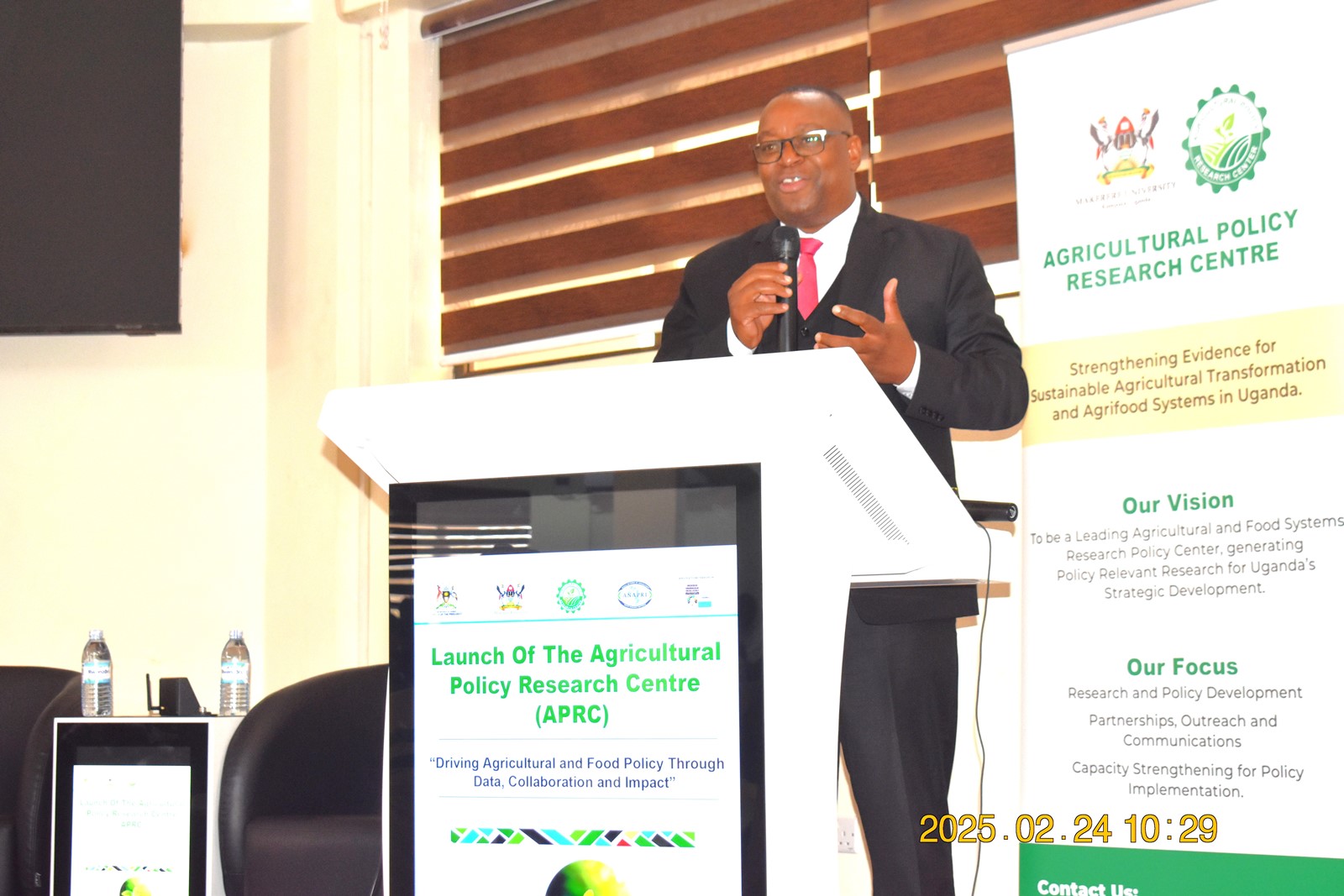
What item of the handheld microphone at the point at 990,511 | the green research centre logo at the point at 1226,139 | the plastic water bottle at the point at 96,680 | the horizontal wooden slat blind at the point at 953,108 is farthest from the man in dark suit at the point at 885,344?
the plastic water bottle at the point at 96,680

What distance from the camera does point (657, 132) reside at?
4016 millimetres

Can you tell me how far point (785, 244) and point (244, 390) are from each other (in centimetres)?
315

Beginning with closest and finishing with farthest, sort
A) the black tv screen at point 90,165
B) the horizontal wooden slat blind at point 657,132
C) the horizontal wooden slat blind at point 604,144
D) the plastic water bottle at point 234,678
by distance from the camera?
the horizontal wooden slat blind at point 657,132 < the plastic water bottle at point 234,678 < the horizontal wooden slat blind at point 604,144 < the black tv screen at point 90,165

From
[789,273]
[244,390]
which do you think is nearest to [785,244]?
[789,273]

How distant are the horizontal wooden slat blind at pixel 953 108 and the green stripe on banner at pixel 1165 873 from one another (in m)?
1.40

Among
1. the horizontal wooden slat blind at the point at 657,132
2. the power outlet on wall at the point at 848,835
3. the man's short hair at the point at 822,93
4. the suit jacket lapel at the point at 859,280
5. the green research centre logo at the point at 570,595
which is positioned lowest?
the power outlet on wall at the point at 848,835

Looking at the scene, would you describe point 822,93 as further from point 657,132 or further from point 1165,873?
point 1165,873

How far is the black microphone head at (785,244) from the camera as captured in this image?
175 centimetres

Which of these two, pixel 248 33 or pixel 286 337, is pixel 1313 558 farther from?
pixel 248 33

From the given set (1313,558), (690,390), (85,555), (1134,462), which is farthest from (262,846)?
(85,555)

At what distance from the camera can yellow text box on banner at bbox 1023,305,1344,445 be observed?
2.43 m

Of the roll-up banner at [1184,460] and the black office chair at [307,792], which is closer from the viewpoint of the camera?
the roll-up banner at [1184,460]

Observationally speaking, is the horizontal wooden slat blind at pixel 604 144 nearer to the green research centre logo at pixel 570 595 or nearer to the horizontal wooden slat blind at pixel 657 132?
the horizontal wooden slat blind at pixel 657 132

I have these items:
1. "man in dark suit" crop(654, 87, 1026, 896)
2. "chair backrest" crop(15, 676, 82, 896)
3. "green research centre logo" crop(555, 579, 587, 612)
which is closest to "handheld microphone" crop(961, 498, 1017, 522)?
"man in dark suit" crop(654, 87, 1026, 896)
